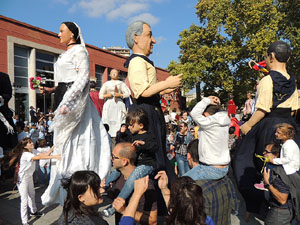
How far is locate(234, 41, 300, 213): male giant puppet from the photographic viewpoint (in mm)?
3211

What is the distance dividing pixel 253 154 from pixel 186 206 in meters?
2.03

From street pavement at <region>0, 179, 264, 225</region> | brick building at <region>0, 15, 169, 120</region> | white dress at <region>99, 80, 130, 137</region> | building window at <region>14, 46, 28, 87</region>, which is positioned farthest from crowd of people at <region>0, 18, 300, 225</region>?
building window at <region>14, 46, 28, 87</region>

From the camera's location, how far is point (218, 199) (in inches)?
94.1

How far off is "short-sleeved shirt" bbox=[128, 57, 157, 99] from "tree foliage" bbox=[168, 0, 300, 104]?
50.8 feet

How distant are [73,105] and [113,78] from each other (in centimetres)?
257

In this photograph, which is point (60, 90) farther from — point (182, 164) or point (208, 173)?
point (182, 164)

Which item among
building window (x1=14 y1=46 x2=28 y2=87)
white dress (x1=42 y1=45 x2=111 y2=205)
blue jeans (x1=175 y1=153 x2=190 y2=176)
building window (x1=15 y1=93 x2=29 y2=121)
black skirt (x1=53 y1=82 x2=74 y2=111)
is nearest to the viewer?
white dress (x1=42 y1=45 x2=111 y2=205)

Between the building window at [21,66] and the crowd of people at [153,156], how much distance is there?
15.3 metres

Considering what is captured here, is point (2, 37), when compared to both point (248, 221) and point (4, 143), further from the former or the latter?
point (248, 221)

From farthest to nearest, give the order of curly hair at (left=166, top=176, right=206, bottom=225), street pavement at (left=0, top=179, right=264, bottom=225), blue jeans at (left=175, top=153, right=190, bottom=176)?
1. blue jeans at (left=175, top=153, right=190, bottom=176)
2. street pavement at (left=0, top=179, right=264, bottom=225)
3. curly hair at (left=166, top=176, right=206, bottom=225)

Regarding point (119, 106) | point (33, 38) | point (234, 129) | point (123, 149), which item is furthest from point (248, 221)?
point (33, 38)

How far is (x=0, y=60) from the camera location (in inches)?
635

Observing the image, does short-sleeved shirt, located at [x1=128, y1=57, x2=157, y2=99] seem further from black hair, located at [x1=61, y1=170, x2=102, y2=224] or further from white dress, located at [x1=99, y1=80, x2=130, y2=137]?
white dress, located at [x1=99, y1=80, x2=130, y2=137]

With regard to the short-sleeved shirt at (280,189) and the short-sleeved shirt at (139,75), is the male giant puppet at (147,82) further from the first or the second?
the short-sleeved shirt at (280,189)
